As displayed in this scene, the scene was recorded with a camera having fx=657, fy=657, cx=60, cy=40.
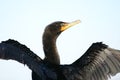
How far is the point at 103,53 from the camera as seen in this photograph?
1670 cm

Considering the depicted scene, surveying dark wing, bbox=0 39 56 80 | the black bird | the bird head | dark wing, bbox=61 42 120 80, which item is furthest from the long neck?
dark wing, bbox=0 39 56 80

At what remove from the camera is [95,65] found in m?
16.5

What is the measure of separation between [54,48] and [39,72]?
1.19 meters

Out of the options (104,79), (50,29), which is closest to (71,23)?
(50,29)

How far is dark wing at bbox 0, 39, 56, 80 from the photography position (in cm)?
1502

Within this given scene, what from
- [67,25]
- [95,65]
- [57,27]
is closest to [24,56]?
[57,27]

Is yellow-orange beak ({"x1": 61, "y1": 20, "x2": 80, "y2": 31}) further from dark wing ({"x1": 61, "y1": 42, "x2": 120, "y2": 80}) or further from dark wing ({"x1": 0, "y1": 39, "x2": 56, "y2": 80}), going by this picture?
dark wing ({"x1": 0, "y1": 39, "x2": 56, "y2": 80})

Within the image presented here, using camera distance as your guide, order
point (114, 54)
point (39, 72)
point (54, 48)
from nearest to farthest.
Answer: point (39, 72) → point (54, 48) → point (114, 54)

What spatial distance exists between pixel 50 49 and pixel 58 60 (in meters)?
0.33

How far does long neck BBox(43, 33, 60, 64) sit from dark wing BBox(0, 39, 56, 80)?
1.52ft

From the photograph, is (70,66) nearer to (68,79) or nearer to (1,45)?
(68,79)

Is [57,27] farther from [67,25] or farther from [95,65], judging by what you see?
[95,65]

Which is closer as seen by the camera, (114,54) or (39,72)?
(39,72)

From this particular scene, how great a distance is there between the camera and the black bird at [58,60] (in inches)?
599
